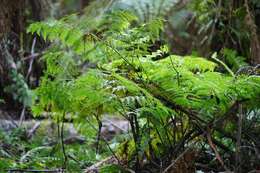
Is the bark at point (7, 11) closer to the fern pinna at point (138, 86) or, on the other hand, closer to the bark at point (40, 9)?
the fern pinna at point (138, 86)

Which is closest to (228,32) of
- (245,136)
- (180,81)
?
(245,136)

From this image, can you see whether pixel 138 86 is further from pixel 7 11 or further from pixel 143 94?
pixel 7 11

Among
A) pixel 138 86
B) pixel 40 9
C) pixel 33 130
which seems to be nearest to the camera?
pixel 138 86

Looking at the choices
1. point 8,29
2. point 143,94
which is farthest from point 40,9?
point 143,94

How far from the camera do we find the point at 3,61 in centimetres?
432

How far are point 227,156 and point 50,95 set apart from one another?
1.03 m

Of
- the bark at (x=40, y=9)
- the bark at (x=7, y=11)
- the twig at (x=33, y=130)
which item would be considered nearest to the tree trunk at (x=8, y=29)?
the bark at (x=7, y=11)

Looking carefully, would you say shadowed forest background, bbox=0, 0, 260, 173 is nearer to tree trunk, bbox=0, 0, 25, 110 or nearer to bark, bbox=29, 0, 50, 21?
tree trunk, bbox=0, 0, 25, 110

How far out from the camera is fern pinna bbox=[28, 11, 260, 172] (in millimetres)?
2213

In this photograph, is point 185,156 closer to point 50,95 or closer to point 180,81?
point 180,81

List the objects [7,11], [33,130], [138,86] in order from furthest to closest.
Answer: [33,130] → [7,11] → [138,86]

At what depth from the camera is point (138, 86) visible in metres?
2.18

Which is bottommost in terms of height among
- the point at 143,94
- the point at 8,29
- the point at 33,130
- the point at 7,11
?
the point at 33,130

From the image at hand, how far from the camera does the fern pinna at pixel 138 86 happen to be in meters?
2.21
